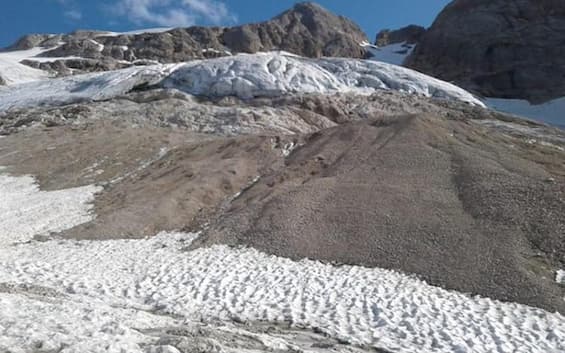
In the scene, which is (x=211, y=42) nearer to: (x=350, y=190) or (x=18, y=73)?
(x=18, y=73)

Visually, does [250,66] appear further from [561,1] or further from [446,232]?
[561,1]

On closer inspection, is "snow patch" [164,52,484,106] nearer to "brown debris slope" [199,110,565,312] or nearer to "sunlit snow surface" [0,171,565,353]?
"brown debris slope" [199,110,565,312]

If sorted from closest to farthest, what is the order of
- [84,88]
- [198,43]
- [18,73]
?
[84,88] < [18,73] < [198,43]

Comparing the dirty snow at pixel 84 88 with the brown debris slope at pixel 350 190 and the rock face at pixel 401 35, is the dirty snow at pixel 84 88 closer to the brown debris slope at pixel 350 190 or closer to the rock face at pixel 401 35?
the brown debris slope at pixel 350 190

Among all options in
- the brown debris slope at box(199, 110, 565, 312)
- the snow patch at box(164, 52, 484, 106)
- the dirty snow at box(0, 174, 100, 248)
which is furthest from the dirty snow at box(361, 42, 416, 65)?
the dirty snow at box(0, 174, 100, 248)

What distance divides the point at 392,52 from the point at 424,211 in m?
105

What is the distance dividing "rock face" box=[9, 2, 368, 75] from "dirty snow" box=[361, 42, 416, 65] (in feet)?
10.0

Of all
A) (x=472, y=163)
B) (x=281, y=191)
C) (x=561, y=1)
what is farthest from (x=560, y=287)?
(x=561, y=1)

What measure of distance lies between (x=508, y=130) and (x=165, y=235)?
84.1 feet

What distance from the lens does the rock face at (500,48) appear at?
77375 mm

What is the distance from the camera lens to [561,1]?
87125 mm

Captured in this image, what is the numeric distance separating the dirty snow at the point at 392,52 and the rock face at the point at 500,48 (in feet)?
33.6

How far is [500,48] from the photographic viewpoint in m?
85.2

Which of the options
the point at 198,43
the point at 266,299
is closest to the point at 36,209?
the point at 266,299
